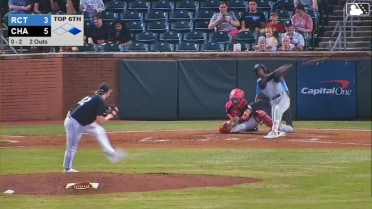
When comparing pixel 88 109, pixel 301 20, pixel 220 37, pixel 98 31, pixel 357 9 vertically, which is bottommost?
pixel 88 109

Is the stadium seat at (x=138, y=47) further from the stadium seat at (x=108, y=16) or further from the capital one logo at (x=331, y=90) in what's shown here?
the capital one logo at (x=331, y=90)

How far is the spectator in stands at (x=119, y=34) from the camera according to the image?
1204 cm

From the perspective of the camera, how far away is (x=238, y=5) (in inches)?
499

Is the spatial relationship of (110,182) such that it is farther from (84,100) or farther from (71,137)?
(84,100)

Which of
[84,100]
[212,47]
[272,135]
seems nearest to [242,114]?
[272,135]

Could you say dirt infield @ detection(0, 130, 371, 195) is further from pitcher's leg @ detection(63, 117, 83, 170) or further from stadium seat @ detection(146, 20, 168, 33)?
stadium seat @ detection(146, 20, 168, 33)

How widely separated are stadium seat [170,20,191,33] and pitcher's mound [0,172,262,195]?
1.71 meters

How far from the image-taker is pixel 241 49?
542 inches

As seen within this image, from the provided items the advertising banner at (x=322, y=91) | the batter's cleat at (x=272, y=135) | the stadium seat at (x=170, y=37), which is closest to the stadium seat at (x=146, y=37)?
the stadium seat at (x=170, y=37)

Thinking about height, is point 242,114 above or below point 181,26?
below

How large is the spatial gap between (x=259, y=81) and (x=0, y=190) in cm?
503

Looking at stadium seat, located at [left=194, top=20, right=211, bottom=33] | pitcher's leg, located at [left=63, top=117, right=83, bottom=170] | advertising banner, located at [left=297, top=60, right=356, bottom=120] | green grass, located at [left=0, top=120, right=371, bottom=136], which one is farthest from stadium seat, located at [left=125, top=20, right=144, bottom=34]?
advertising banner, located at [left=297, top=60, right=356, bottom=120]

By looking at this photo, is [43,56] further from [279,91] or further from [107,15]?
[279,91]

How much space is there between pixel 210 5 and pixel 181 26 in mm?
417
